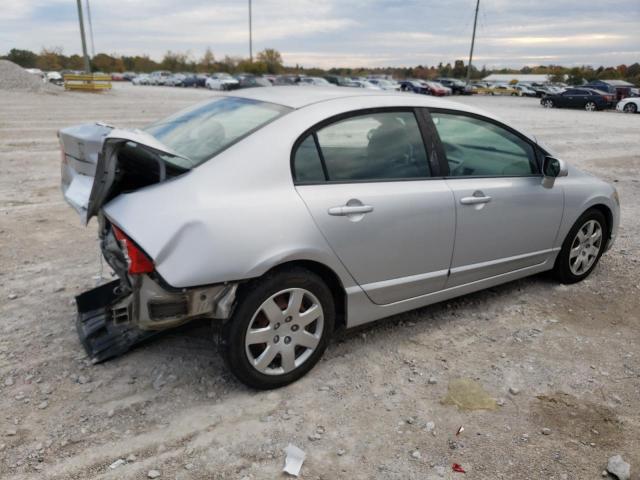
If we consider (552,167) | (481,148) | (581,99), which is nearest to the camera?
(481,148)

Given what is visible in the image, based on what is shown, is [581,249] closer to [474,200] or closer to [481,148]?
[481,148]

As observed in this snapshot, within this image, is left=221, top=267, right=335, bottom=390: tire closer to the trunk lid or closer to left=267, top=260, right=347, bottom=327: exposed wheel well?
left=267, top=260, right=347, bottom=327: exposed wheel well

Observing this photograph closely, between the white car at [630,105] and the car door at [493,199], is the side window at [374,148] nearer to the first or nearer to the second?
the car door at [493,199]

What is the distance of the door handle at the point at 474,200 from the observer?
351 cm

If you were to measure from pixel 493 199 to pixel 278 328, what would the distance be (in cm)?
182

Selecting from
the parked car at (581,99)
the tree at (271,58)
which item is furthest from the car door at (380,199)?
the tree at (271,58)

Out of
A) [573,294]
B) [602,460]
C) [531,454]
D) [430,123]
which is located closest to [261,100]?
[430,123]

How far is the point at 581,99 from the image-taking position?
3033cm

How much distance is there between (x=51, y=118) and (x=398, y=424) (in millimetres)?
17000

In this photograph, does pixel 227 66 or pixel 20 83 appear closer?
pixel 20 83

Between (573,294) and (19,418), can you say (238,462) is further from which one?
(573,294)

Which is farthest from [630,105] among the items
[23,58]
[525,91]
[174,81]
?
[23,58]

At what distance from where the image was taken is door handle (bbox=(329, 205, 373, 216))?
2963 millimetres

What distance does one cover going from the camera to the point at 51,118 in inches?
647
